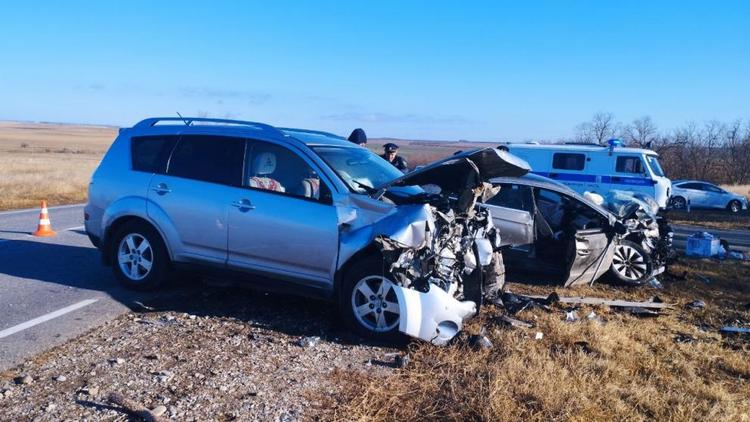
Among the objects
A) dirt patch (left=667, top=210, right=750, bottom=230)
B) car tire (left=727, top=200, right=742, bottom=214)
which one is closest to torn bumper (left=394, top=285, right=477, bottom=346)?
dirt patch (left=667, top=210, right=750, bottom=230)

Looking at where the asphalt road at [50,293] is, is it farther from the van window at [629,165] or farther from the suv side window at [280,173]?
the van window at [629,165]

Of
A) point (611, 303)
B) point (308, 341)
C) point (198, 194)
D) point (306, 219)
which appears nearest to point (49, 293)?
point (198, 194)

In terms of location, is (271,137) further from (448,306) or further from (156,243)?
(448,306)

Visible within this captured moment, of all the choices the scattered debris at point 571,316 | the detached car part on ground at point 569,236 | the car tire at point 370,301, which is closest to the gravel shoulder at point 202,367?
the car tire at point 370,301

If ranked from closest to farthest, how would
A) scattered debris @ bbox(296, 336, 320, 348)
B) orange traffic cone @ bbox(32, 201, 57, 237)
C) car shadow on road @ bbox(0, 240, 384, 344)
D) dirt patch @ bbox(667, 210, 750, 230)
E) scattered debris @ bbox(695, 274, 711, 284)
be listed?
1. scattered debris @ bbox(296, 336, 320, 348)
2. car shadow on road @ bbox(0, 240, 384, 344)
3. scattered debris @ bbox(695, 274, 711, 284)
4. orange traffic cone @ bbox(32, 201, 57, 237)
5. dirt patch @ bbox(667, 210, 750, 230)

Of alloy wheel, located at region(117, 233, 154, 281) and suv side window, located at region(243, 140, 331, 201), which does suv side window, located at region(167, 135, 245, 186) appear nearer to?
suv side window, located at region(243, 140, 331, 201)

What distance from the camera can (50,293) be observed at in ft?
20.6

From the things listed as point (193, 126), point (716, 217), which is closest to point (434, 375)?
point (193, 126)

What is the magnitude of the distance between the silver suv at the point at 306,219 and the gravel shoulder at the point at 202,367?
1.32 ft

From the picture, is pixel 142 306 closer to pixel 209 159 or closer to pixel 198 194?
pixel 198 194

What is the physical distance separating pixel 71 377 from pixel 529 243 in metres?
5.25

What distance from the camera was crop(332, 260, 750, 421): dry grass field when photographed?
12.2ft

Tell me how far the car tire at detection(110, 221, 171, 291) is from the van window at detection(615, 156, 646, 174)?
16.1 meters

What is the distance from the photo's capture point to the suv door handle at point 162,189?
6.07 metres
